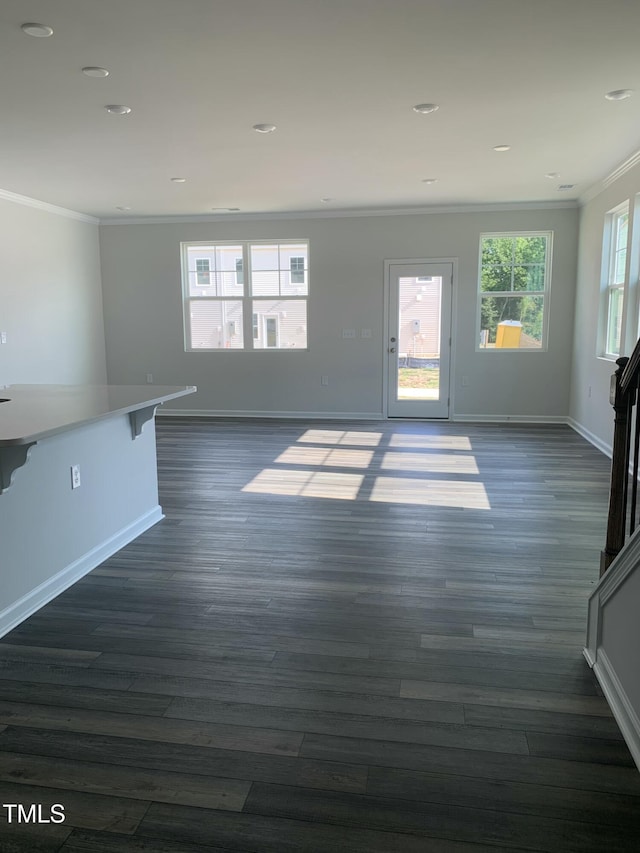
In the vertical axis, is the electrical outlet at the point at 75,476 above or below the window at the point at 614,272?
below

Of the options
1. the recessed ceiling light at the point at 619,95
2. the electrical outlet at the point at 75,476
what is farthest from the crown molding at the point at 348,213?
the electrical outlet at the point at 75,476

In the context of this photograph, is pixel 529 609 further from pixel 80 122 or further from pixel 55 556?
pixel 80 122

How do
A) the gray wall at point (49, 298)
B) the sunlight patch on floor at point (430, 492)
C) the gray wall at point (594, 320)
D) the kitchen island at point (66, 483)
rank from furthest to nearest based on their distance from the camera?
the gray wall at point (49, 298) < the gray wall at point (594, 320) < the sunlight patch on floor at point (430, 492) < the kitchen island at point (66, 483)

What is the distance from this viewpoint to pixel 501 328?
7984 mm

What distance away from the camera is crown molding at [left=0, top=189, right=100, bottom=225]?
22.0 ft

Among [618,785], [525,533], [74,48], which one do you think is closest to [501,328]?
[525,533]

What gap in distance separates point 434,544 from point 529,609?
0.91m

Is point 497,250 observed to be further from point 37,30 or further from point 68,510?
point 68,510

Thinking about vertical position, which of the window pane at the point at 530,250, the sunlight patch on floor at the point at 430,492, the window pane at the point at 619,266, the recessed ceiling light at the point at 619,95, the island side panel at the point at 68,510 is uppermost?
the recessed ceiling light at the point at 619,95

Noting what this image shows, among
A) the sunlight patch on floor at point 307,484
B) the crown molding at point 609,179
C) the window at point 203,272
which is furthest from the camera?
the window at point 203,272

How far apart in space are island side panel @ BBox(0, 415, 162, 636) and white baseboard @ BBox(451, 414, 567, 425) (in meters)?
5.08

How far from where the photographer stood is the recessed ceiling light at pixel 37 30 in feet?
9.74

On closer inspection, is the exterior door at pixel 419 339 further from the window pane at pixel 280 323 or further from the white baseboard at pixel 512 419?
the window pane at pixel 280 323

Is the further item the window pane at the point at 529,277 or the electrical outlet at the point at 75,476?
the window pane at the point at 529,277
